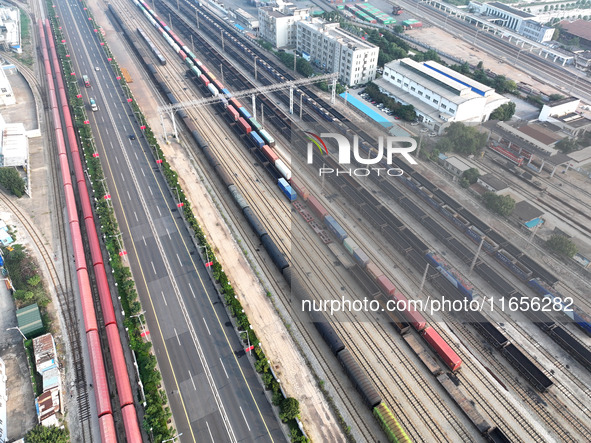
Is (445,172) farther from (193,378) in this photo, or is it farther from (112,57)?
(112,57)

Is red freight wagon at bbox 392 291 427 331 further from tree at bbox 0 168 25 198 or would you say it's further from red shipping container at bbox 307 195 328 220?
tree at bbox 0 168 25 198

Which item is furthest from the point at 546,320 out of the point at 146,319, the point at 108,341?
the point at 108,341

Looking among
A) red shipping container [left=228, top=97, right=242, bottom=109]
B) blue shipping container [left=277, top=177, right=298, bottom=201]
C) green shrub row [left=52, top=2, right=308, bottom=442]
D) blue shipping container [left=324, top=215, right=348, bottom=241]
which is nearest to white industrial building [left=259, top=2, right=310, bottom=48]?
red shipping container [left=228, top=97, right=242, bottom=109]

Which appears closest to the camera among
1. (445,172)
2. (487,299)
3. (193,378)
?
(193,378)

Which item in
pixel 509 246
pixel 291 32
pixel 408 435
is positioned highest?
pixel 291 32

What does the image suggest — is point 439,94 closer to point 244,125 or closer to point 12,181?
point 244,125
